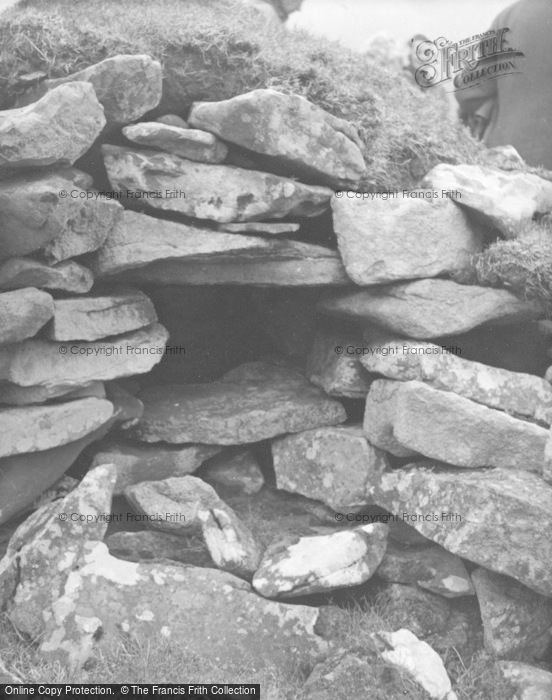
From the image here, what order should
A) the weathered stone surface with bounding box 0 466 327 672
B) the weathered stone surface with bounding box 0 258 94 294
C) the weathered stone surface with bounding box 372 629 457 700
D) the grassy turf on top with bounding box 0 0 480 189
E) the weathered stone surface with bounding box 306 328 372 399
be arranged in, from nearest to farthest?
the weathered stone surface with bounding box 372 629 457 700
the weathered stone surface with bounding box 0 466 327 672
the weathered stone surface with bounding box 0 258 94 294
the grassy turf on top with bounding box 0 0 480 189
the weathered stone surface with bounding box 306 328 372 399

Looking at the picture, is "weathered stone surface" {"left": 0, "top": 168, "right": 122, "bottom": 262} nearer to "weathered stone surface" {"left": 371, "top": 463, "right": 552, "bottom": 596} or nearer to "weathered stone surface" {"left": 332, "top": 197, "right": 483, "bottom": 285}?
"weathered stone surface" {"left": 332, "top": 197, "right": 483, "bottom": 285}

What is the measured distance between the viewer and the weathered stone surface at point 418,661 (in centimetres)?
600

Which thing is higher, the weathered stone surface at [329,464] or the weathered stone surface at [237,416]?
the weathered stone surface at [237,416]

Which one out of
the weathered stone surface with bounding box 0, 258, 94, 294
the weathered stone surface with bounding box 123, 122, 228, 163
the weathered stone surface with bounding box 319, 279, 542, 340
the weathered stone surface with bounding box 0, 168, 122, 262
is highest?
the weathered stone surface with bounding box 123, 122, 228, 163

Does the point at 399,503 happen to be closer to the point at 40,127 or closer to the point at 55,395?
the point at 55,395

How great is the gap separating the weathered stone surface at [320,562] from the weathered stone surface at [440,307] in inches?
73.3

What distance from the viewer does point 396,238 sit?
25.6 ft

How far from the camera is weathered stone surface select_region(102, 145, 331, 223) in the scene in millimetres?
7559

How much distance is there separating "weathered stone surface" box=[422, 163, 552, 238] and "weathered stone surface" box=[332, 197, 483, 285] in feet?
1.01

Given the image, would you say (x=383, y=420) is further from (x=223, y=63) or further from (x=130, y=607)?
(x=223, y=63)

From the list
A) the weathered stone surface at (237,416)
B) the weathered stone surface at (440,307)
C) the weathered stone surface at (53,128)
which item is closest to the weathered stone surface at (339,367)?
the weathered stone surface at (237,416)

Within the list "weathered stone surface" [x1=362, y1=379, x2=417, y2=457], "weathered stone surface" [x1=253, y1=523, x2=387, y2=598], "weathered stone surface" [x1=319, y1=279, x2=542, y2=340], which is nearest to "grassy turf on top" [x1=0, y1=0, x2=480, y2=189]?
"weathered stone surface" [x1=319, y1=279, x2=542, y2=340]

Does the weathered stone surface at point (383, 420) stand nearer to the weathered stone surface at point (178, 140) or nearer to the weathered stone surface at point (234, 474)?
the weathered stone surface at point (234, 474)

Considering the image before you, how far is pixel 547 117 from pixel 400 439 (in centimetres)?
591
